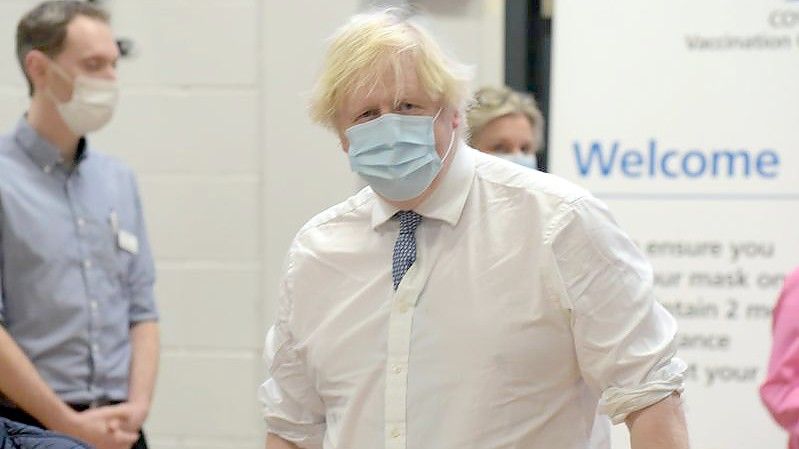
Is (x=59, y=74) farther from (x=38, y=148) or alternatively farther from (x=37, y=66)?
(x=38, y=148)

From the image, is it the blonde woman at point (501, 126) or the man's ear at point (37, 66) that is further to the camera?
the blonde woman at point (501, 126)

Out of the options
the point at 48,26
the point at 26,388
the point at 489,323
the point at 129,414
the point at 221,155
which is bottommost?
the point at 129,414

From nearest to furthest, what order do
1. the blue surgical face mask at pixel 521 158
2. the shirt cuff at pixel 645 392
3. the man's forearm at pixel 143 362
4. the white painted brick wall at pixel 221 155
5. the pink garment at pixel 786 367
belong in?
the shirt cuff at pixel 645 392
the pink garment at pixel 786 367
the man's forearm at pixel 143 362
the blue surgical face mask at pixel 521 158
the white painted brick wall at pixel 221 155

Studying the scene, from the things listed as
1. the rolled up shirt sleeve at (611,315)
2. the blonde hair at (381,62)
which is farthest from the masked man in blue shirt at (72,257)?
the rolled up shirt sleeve at (611,315)

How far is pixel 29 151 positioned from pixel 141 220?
283 millimetres

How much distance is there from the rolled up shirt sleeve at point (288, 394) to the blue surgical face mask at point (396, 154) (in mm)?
216

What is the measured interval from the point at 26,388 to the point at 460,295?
1062mm

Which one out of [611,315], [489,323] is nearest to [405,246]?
[489,323]

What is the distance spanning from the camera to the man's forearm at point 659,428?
1.42 metres

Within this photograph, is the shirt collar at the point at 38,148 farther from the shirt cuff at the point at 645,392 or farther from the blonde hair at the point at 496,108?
the shirt cuff at the point at 645,392

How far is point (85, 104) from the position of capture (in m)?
2.49

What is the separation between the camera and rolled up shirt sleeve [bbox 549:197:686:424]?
1417mm

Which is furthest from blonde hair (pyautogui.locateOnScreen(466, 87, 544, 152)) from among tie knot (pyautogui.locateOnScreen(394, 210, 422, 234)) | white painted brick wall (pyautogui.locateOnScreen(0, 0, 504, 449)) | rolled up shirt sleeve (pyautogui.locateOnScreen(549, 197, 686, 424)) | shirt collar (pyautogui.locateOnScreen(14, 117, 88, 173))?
rolled up shirt sleeve (pyautogui.locateOnScreen(549, 197, 686, 424))

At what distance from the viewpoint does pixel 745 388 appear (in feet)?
9.04
